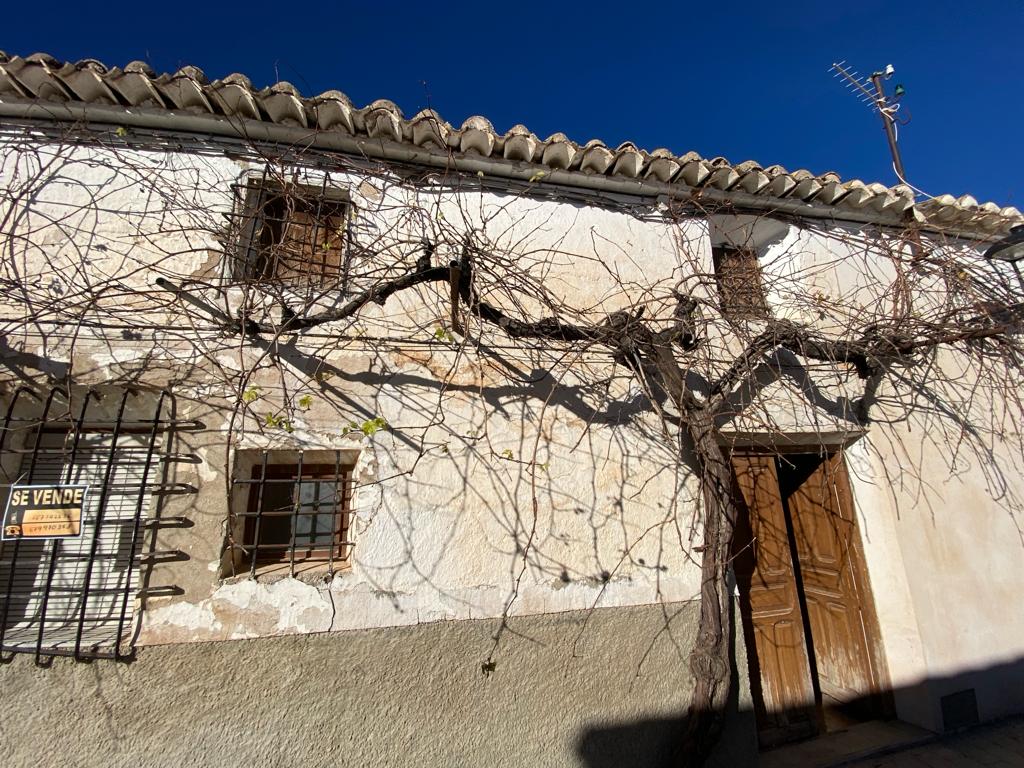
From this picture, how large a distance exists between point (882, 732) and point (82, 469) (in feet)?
18.2

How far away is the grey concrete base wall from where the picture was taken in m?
2.02

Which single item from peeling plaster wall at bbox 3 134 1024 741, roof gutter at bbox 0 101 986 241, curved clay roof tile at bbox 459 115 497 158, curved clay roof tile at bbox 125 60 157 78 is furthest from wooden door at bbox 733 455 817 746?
curved clay roof tile at bbox 125 60 157 78

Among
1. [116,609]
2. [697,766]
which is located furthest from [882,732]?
[116,609]

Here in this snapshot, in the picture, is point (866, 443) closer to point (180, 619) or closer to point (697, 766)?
point (697, 766)

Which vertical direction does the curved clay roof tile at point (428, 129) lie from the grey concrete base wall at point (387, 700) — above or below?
above

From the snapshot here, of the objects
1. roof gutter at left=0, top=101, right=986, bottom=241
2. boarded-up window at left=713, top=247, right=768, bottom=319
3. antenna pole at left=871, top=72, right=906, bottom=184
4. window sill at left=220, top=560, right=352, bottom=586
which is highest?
antenna pole at left=871, top=72, right=906, bottom=184

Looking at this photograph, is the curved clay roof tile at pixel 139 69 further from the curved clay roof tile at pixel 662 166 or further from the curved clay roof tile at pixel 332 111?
the curved clay roof tile at pixel 662 166

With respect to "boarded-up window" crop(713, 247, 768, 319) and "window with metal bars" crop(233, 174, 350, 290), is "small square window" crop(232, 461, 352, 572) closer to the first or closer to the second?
"window with metal bars" crop(233, 174, 350, 290)

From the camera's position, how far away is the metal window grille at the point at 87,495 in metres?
2.26

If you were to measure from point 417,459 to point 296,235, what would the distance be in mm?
1871

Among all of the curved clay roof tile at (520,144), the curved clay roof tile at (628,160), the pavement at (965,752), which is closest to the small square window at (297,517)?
the curved clay roof tile at (520,144)

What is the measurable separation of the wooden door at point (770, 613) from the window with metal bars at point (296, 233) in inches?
135

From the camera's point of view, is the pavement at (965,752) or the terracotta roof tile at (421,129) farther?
the pavement at (965,752)

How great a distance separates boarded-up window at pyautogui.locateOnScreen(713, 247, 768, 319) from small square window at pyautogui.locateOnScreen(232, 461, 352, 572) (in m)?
3.06
